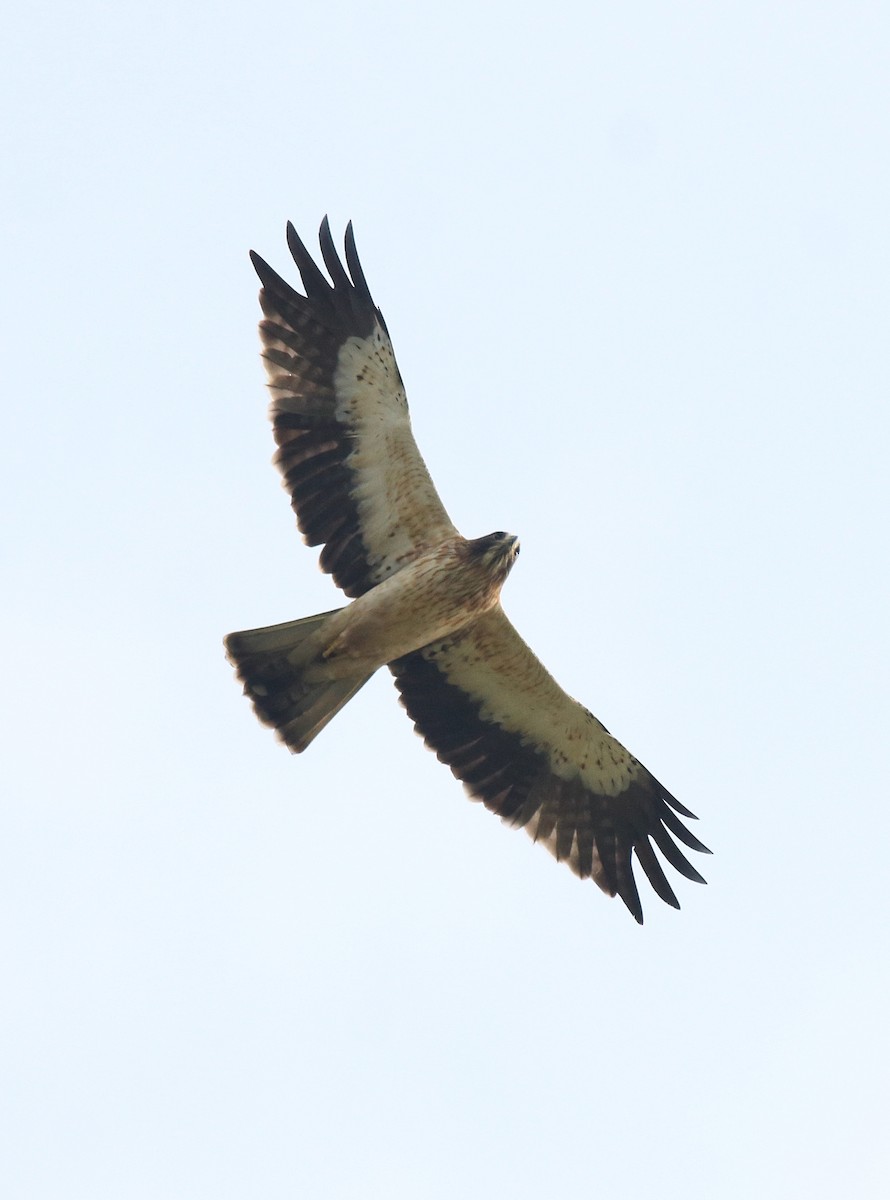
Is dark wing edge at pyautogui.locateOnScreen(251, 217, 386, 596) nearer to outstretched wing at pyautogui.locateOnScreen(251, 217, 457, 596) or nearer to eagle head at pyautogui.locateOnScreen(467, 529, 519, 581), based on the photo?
outstretched wing at pyautogui.locateOnScreen(251, 217, 457, 596)

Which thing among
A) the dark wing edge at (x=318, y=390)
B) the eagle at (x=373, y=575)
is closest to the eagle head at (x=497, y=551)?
the eagle at (x=373, y=575)

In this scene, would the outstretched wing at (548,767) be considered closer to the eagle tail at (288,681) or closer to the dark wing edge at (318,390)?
the eagle tail at (288,681)

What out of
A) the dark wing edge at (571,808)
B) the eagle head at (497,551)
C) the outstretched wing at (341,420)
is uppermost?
the outstretched wing at (341,420)

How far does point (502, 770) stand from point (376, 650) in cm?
167

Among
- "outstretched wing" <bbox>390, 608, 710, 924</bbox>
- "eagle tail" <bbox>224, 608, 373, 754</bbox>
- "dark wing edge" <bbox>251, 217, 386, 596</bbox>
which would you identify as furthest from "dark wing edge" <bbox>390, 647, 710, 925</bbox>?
"dark wing edge" <bbox>251, 217, 386, 596</bbox>

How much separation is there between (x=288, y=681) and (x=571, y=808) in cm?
248

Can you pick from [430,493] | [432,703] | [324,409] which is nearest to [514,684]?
[432,703]

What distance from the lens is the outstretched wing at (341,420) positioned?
1291 centimetres

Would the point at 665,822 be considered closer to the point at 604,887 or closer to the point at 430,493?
the point at 604,887

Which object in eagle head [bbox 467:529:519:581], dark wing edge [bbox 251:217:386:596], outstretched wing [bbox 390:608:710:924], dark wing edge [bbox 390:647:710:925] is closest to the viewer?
eagle head [bbox 467:529:519:581]

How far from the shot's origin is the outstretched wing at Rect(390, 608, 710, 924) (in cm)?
1346

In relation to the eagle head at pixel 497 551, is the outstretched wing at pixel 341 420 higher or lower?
higher

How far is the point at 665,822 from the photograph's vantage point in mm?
13789

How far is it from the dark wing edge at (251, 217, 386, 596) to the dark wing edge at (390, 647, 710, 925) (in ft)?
4.52
